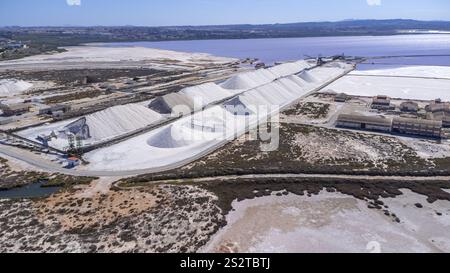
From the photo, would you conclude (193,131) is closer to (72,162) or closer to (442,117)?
(72,162)

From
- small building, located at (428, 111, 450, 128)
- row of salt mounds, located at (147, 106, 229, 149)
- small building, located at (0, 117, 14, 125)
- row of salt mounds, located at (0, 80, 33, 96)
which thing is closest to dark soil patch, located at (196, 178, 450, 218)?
row of salt mounds, located at (147, 106, 229, 149)

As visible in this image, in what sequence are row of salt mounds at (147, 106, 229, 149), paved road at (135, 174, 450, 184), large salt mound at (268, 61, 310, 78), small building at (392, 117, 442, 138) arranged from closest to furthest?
paved road at (135, 174, 450, 184) → row of salt mounds at (147, 106, 229, 149) → small building at (392, 117, 442, 138) → large salt mound at (268, 61, 310, 78)

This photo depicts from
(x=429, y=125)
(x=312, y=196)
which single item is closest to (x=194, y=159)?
(x=312, y=196)

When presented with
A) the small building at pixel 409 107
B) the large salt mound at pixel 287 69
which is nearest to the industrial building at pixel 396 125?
the small building at pixel 409 107

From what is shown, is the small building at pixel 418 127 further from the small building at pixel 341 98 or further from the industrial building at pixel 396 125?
the small building at pixel 341 98

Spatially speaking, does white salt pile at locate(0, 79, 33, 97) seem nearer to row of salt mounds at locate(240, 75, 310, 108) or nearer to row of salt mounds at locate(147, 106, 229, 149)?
row of salt mounds at locate(147, 106, 229, 149)

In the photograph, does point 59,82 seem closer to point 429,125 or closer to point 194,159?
point 194,159
